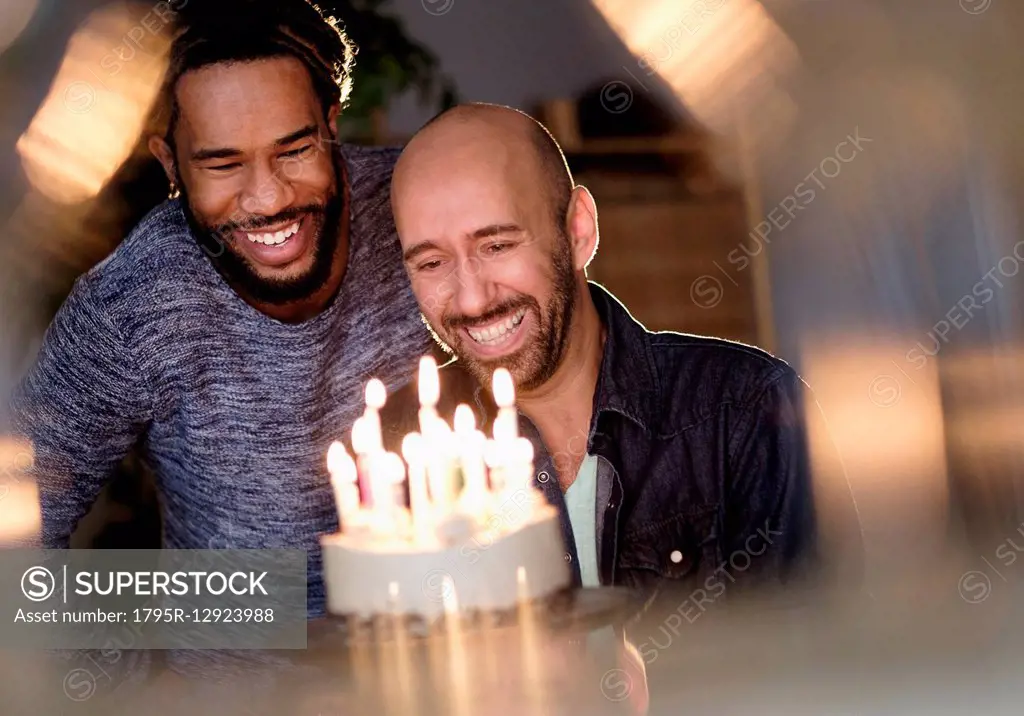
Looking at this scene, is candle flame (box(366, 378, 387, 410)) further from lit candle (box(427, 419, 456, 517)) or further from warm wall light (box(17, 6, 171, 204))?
warm wall light (box(17, 6, 171, 204))

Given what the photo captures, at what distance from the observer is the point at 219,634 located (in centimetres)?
192

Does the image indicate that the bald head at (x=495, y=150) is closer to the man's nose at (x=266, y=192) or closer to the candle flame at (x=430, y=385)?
the man's nose at (x=266, y=192)

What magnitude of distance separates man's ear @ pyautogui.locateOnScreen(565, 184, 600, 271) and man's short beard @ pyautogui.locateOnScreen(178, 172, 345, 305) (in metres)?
0.43

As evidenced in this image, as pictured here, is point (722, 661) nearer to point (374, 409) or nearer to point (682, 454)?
point (682, 454)

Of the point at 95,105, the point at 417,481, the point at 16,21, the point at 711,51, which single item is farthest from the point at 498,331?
the point at 16,21

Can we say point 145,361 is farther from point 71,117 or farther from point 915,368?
point 915,368

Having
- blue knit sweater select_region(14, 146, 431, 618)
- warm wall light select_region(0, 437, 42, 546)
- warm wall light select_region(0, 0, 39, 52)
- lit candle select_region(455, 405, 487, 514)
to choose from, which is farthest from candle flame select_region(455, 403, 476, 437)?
warm wall light select_region(0, 0, 39, 52)

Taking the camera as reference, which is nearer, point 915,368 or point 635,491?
point 635,491

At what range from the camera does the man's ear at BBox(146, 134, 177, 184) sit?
1854 millimetres

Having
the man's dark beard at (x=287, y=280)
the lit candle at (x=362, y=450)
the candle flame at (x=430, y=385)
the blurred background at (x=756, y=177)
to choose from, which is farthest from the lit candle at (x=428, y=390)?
the blurred background at (x=756, y=177)

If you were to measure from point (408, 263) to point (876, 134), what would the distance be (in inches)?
37.1

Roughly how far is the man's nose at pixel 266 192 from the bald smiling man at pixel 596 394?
202 mm

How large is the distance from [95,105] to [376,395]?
0.76 m

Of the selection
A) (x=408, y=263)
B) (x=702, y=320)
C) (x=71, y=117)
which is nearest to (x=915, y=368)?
(x=702, y=320)
